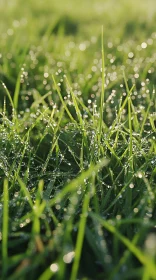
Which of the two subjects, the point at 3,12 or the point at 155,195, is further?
the point at 3,12

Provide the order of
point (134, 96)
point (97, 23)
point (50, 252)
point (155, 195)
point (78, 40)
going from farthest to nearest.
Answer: point (97, 23)
point (78, 40)
point (134, 96)
point (155, 195)
point (50, 252)

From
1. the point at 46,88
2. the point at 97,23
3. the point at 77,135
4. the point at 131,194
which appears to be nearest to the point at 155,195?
the point at 131,194

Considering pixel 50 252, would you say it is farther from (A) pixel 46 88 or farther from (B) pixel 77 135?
(A) pixel 46 88

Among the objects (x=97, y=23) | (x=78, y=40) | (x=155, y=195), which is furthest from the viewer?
(x=97, y=23)

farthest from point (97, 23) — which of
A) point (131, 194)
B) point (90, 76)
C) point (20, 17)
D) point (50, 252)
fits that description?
point (50, 252)

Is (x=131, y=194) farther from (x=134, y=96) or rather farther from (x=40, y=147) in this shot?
(x=134, y=96)

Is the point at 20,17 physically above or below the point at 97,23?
above
